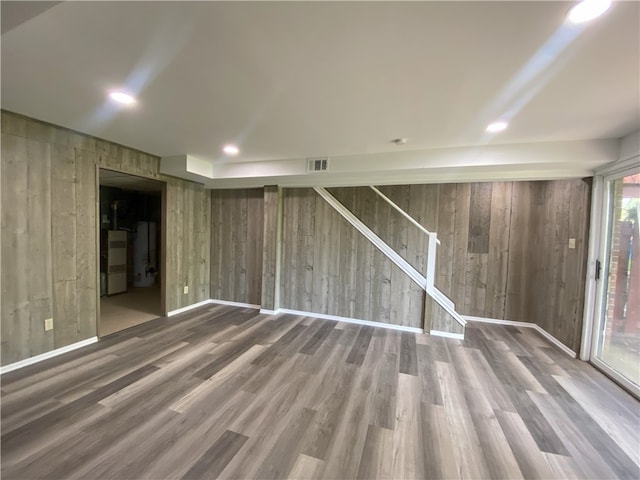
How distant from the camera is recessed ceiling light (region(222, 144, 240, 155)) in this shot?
3.16 meters

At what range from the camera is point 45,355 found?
2.71 meters

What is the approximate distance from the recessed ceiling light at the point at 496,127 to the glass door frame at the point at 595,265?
4.83 ft

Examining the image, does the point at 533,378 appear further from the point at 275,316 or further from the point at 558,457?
the point at 275,316

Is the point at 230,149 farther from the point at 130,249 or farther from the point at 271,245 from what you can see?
the point at 130,249

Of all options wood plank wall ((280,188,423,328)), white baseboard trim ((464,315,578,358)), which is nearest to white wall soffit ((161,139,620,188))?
wood plank wall ((280,188,423,328))

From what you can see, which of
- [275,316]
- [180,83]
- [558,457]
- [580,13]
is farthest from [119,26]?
[275,316]

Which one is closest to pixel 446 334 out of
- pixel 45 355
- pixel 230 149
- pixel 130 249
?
pixel 230 149

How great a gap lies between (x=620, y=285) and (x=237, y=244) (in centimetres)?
529

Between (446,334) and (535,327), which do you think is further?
(535,327)

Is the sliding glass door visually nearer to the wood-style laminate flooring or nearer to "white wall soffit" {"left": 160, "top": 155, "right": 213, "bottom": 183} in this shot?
the wood-style laminate flooring

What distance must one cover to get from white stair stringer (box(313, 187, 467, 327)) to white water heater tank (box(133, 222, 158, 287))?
4676 millimetres

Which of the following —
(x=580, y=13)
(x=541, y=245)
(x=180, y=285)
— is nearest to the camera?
(x=580, y=13)

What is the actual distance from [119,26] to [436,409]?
332 cm

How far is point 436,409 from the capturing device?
Result: 217 cm
